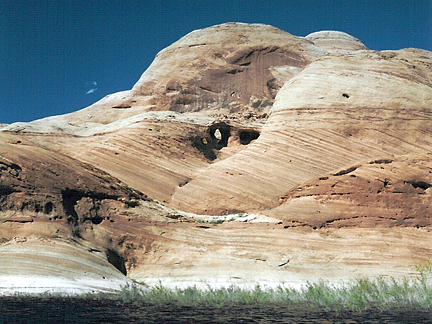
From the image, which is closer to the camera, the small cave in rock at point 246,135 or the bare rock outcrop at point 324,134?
the bare rock outcrop at point 324,134

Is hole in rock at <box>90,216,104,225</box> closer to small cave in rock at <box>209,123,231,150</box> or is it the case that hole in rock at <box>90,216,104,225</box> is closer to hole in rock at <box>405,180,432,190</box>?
hole in rock at <box>405,180,432,190</box>

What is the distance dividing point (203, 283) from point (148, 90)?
31838 millimetres

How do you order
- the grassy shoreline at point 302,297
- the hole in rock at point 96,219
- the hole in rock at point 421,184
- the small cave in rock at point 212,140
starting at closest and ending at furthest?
the grassy shoreline at point 302,297
the hole in rock at point 96,219
the hole in rock at point 421,184
the small cave in rock at point 212,140

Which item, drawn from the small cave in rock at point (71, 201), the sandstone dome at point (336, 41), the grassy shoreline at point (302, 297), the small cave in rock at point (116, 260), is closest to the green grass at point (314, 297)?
the grassy shoreline at point (302, 297)

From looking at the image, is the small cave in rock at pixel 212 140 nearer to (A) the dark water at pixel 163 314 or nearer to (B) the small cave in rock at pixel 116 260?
(B) the small cave in rock at pixel 116 260

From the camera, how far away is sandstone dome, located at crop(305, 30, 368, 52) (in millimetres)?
57188

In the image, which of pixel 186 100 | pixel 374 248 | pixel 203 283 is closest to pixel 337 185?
pixel 374 248

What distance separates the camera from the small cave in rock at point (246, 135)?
3381 cm

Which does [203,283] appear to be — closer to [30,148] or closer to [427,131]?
A: [30,148]

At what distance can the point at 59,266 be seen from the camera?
13602mm

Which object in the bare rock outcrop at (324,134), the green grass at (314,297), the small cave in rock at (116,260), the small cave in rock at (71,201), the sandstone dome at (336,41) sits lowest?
the green grass at (314,297)

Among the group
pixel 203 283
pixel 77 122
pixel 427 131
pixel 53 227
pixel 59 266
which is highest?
pixel 77 122

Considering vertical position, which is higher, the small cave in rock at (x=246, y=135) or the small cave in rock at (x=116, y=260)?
the small cave in rock at (x=246, y=135)

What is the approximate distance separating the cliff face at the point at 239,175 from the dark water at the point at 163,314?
263cm
